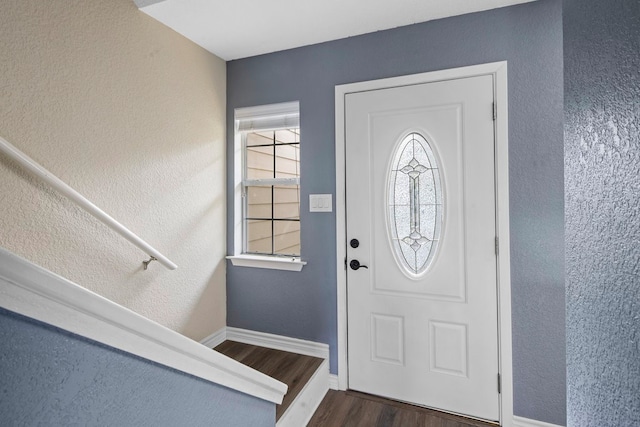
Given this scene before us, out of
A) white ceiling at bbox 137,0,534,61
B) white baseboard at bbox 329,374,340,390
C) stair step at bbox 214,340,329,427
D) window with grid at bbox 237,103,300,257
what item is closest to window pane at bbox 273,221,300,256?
window with grid at bbox 237,103,300,257

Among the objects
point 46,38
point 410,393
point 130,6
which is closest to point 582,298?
point 410,393

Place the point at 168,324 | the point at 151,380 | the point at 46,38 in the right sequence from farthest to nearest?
the point at 168,324, the point at 46,38, the point at 151,380

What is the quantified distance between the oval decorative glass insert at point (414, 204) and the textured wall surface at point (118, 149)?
4.35 ft

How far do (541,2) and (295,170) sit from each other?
5.81 ft

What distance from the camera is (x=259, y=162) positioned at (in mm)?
2549

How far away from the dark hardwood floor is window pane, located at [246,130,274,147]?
1895 millimetres

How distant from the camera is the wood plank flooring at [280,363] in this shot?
1.94 meters

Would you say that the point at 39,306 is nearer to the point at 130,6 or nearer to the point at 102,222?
the point at 102,222

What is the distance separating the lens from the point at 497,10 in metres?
1.83

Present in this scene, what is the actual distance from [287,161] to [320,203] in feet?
1.60

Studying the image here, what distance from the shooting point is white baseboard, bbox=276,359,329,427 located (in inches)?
67.4

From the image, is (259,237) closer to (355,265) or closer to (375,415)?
(355,265)

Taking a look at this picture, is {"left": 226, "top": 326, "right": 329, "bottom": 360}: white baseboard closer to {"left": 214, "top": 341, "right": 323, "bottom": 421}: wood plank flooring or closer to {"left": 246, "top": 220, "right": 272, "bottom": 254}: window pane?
{"left": 214, "top": 341, "right": 323, "bottom": 421}: wood plank flooring

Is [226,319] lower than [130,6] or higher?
lower
